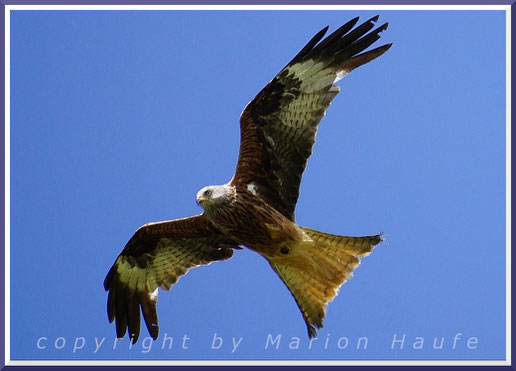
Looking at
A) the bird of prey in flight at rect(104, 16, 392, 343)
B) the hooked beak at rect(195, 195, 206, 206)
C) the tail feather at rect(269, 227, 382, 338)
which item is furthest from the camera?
the tail feather at rect(269, 227, 382, 338)

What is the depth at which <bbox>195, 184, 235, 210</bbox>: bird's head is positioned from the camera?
9.17m

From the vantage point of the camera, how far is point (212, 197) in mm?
9172

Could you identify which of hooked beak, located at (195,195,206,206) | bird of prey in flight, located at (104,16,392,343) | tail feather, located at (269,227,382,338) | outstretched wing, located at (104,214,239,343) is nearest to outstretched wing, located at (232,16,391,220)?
bird of prey in flight, located at (104,16,392,343)

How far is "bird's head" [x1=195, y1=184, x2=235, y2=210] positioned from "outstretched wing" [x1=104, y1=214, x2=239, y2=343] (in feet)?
3.86

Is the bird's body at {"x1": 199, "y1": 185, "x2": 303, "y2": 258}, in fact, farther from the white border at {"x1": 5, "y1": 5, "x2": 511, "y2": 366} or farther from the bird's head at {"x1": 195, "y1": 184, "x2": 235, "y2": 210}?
the white border at {"x1": 5, "y1": 5, "x2": 511, "y2": 366}

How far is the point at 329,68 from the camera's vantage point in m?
9.42

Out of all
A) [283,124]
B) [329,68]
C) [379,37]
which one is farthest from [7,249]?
[379,37]

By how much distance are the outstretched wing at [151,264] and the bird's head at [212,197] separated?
1.18m

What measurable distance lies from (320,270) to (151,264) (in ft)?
7.60

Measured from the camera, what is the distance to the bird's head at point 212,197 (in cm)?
917

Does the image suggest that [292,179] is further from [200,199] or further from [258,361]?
[258,361]

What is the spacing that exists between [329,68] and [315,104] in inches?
16.4

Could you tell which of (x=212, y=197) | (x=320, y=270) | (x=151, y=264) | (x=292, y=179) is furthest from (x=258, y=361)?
(x=151, y=264)

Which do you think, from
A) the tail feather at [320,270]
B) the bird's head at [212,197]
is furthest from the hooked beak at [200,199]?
the tail feather at [320,270]
